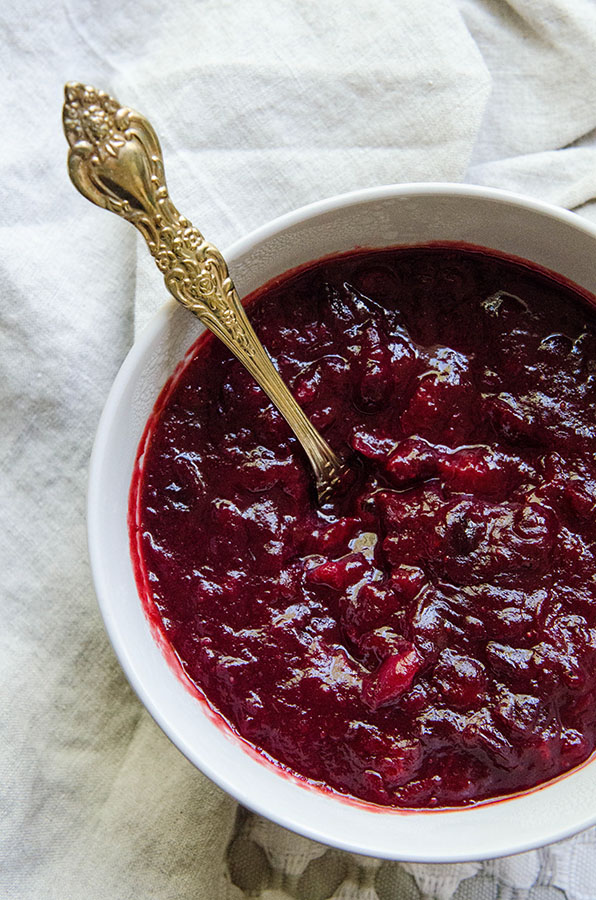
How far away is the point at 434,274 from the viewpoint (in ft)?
7.05

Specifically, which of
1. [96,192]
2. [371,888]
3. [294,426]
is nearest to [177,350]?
[294,426]

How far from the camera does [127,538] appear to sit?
212 cm

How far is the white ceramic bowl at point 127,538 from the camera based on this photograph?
1.98 metres

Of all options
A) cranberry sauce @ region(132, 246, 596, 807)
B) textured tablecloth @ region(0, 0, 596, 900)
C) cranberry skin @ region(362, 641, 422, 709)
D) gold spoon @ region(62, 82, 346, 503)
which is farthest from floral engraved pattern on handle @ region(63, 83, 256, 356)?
cranberry skin @ region(362, 641, 422, 709)

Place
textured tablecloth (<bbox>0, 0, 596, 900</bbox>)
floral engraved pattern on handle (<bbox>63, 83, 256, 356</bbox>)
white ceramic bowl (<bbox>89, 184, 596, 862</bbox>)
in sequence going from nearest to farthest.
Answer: floral engraved pattern on handle (<bbox>63, 83, 256, 356</bbox>)
white ceramic bowl (<bbox>89, 184, 596, 862</bbox>)
textured tablecloth (<bbox>0, 0, 596, 900</bbox>)

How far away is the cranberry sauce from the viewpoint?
205 centimetres

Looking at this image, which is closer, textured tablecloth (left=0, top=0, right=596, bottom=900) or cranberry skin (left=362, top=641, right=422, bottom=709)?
cranberry skin (left=362, top=641, right=422, bottom=709)

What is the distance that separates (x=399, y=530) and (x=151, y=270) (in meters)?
1.05

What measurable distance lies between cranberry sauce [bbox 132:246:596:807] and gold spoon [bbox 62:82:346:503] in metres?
0.07

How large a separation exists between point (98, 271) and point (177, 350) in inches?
22.9

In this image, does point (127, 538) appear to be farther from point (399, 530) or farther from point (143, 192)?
point (143, 192)

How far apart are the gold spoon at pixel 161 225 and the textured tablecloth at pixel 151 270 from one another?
56 centimetres

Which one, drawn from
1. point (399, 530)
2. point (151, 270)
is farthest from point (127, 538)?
point (151, 270)

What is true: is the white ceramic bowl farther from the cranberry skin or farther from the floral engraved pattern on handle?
the cranberry skin
